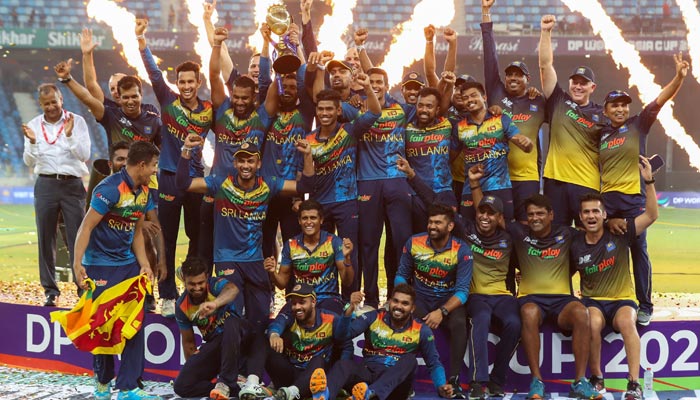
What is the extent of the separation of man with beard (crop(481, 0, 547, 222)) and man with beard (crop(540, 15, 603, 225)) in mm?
126

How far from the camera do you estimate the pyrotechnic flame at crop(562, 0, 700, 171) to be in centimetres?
2186

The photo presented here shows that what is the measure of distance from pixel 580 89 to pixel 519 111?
0.53 meters

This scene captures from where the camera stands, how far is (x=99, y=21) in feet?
78.9

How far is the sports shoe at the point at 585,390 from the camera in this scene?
6141 mm

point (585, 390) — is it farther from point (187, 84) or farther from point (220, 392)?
point (187, 84)

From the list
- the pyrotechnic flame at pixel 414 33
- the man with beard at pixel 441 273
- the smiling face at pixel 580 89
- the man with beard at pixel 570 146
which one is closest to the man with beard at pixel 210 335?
the man with beard at pixel 441 273

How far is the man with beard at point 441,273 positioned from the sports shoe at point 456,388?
98mm

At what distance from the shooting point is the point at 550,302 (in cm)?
648

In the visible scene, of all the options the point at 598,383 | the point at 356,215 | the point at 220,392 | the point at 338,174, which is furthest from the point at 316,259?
the point at 598,383

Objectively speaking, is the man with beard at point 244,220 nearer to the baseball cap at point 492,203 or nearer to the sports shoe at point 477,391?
the baseball cap at point 492,203

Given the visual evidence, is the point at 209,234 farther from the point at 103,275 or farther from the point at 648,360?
the point at 648,360

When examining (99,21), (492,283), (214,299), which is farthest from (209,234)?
(99,21)

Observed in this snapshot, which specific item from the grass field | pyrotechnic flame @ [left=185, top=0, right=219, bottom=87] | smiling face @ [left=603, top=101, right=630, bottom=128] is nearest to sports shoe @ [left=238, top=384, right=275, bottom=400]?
smiling face @ [left=603, top=101, right=630, bottom=128]

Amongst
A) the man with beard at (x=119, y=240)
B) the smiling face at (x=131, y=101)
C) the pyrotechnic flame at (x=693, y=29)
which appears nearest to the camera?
the man with beard at (x=119, y=240)
